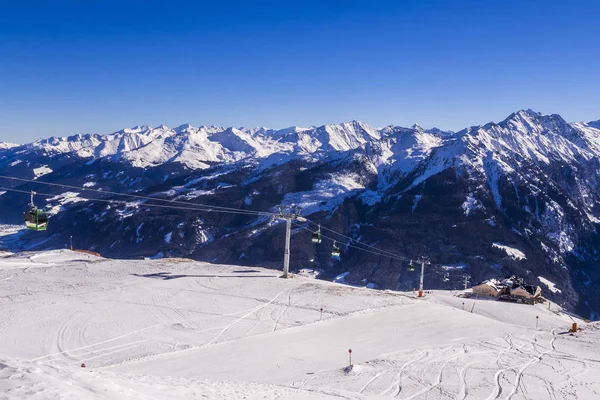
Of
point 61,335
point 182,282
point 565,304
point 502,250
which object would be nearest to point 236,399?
point 61,335

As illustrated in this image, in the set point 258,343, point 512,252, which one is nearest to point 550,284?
point 512,252

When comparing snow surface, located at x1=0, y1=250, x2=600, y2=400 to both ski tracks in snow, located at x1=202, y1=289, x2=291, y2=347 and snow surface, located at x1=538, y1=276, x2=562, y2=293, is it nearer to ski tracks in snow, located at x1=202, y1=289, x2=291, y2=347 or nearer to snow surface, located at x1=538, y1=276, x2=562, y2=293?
ski tracks in snow, located at x1=202, y1=289, x2=291, y2=347

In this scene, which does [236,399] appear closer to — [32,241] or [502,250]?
[502,250]

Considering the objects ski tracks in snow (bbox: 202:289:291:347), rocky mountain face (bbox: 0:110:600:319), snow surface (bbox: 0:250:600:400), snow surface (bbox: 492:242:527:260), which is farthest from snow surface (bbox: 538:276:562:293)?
ski tracks in snow (bbox: 202:289:291:347)

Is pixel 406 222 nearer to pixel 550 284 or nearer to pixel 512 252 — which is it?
pixel 512 252

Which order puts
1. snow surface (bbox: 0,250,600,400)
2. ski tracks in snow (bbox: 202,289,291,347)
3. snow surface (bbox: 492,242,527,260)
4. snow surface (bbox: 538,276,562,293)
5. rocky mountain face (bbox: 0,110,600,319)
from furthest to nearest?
snow surface (bbox: 492,242,527,260) → rocky mountain face (bbox: 0,110,600,319) → snow surface (bbox: 538,276,562,293) → ski tracks in snow (bbox: 202,289,291,347) → snow surface (bbox: 0,250,600,400)

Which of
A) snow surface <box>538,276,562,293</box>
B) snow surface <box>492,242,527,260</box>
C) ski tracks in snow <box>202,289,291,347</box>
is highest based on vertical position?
ski tracks in snow <box>202,289,291,347</box>

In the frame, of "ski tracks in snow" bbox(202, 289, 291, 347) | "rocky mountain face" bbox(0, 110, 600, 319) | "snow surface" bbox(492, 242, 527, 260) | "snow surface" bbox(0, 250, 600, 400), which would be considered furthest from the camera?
"snow surface" bbox(492, 242, 527, 260)

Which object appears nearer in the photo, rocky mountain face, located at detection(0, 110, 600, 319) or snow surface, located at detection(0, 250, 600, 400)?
snow surface, located at detection(0, 250, 600, 400)
